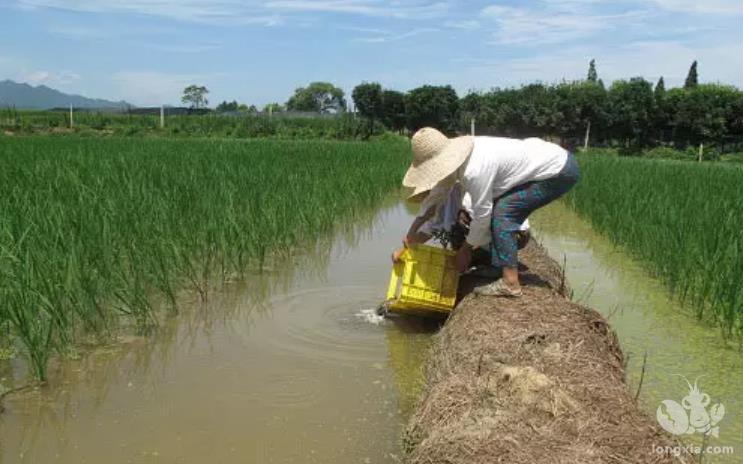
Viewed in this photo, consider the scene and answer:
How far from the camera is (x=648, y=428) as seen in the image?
1.75m

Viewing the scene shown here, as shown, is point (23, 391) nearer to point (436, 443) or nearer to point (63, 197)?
point (436, 443)

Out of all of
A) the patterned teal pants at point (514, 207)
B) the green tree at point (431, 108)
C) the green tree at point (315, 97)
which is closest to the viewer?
the patterned teal pants at point (514, 207)

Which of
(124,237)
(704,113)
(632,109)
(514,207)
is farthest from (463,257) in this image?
(632,109)

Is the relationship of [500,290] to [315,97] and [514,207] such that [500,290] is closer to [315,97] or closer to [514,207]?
[514,207]

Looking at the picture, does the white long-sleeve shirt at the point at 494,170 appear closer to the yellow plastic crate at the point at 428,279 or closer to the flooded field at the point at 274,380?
the yellow plastic crate at the point at 428,279

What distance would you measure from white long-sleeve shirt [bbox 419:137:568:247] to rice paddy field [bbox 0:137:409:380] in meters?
1.56

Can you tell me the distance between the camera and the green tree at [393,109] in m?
32.0

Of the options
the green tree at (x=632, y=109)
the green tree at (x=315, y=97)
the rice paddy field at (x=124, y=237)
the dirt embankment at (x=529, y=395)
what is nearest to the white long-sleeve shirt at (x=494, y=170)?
the dirt embankment at (x=529, y=395)

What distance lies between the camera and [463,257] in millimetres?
3100

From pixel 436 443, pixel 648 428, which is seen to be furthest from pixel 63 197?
pixel 648 428

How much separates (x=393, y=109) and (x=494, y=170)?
30.0 metres

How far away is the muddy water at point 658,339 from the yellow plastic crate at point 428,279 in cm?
87

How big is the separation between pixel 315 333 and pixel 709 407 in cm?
175

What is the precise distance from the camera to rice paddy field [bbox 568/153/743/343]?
329 cm
